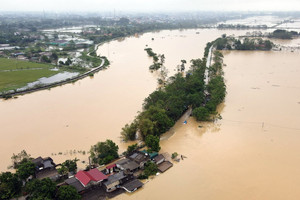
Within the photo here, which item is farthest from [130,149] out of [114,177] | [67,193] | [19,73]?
[19,73]

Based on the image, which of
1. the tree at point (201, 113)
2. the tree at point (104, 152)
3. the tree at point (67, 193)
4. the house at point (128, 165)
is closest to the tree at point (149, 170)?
the house at point (128, 165)

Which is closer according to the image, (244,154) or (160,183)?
(160,183)

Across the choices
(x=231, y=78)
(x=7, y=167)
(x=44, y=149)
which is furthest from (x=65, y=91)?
(x=231, y=78)

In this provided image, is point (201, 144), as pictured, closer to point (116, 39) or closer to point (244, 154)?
point (244, 154)

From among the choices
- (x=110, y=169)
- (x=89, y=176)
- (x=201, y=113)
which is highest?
(x=201, y=113)

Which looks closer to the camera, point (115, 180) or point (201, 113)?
point (115, 180)

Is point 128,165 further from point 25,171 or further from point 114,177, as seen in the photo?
point 25,171

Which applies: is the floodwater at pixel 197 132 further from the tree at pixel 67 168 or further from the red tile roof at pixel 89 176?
the tree at pixel 67 168
